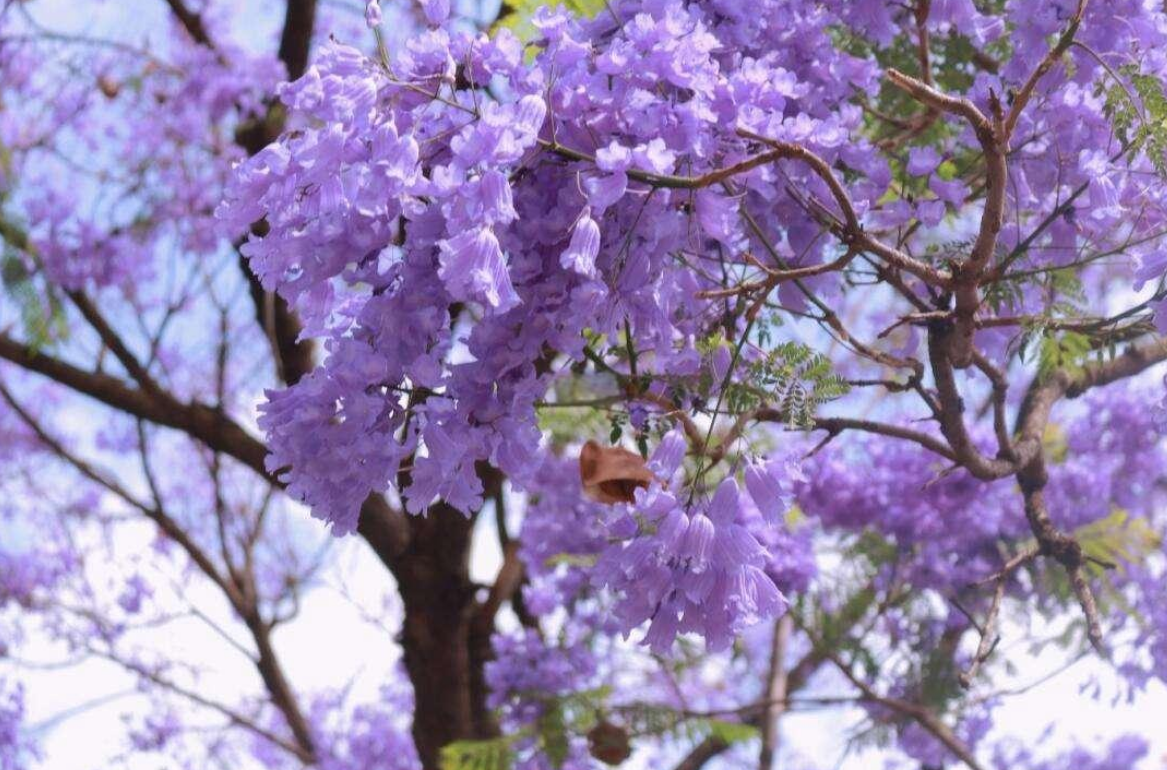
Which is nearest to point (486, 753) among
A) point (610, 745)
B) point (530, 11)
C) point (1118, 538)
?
point (610, 745)

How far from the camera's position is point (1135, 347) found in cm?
228

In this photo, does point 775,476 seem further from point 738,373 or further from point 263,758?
point 263,758

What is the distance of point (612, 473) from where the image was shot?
5.03ft

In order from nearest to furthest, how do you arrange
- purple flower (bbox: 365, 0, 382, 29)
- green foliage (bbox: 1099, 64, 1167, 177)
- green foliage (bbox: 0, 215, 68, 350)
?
purple flower (bbox: 365, 0, 382, 29) < green foliage (bbox: 1099, 64, 1167, 177) < green foliage (bbox: 0, 215, 68, 350)

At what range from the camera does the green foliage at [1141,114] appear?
4.60ft

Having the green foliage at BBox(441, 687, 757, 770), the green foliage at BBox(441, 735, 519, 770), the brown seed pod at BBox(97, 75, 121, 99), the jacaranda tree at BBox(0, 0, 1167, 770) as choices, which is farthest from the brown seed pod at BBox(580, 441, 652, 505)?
the brown seed pod at BBox(97, 75, 121, 99)

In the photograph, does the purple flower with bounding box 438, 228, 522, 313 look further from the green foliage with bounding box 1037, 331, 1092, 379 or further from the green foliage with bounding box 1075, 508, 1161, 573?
the green foliage with bounding box 1075, 508, 1161, 573

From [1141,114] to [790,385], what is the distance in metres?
0.47

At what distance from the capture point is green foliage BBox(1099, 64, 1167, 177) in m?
1.40

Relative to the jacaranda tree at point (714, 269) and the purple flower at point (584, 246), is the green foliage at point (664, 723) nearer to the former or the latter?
the jacaranda tree at point (714, 269)

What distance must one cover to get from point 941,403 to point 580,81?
82cm

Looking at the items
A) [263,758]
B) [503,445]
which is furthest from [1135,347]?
[263,758]

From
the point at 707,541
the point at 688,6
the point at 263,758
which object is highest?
the point at 263,758

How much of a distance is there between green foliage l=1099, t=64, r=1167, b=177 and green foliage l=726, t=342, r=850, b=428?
1.32 feet
